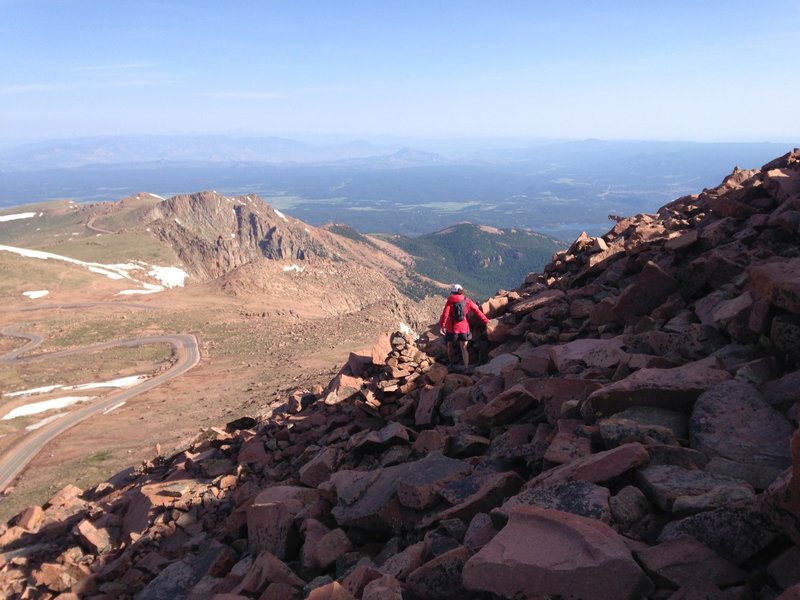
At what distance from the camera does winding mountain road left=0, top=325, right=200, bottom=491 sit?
3659 cm

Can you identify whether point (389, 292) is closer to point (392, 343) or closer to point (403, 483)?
point (392, 343)

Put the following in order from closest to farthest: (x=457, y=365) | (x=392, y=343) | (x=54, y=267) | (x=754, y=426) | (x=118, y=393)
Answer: (x=754, y=426), (x=457, y=365), (x=392, y=343), (x=118, y=393), (x=54, y=267)

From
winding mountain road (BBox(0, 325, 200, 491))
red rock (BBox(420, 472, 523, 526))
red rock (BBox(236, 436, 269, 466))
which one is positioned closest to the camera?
red rock (BBox(420, 472, 523, 526))

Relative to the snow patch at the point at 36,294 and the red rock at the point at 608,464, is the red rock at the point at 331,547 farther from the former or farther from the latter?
the snow patch at the point at 36,294

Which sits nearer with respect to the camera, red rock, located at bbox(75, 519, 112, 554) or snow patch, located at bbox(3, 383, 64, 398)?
red rock, located at bbox(75, 519, 112, 554)

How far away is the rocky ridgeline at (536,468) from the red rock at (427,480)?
0.04 metres

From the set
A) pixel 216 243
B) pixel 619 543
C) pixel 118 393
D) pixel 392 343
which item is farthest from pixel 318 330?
pixel 216 243

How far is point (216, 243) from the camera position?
156000 millimetres

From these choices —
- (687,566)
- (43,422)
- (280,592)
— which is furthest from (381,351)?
(43,422)

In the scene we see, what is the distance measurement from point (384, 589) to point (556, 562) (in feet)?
6.82

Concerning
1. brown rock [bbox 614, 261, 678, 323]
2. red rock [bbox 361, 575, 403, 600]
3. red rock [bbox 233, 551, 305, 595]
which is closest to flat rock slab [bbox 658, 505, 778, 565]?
red rock [bbox 361, 575, 403, 600]

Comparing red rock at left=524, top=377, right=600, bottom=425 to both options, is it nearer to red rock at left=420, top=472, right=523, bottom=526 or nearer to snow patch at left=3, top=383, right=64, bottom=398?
red rock at left=420, top=472, right=523, bottom=526

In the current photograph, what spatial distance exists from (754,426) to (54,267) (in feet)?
363

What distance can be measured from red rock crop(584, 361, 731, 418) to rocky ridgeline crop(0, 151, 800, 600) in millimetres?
33
